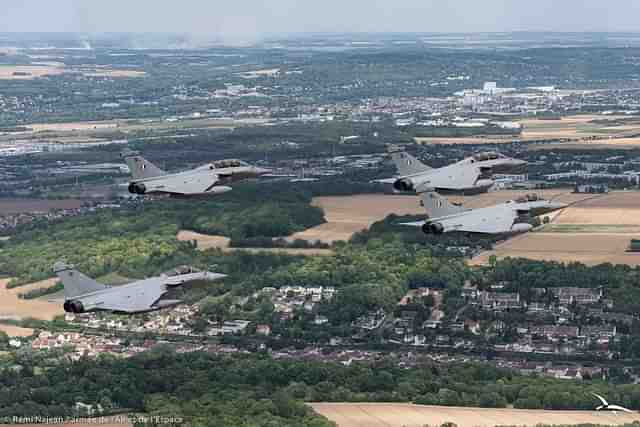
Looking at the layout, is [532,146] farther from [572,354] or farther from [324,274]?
[572,354]

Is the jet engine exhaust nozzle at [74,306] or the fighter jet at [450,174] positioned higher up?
the fighter jet at [450,174]

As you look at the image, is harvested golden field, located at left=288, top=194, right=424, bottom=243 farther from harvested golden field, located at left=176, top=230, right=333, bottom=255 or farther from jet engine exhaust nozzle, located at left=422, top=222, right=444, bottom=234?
jet engine exhaust nozzle, located at left=422, top=222, right=444, bottom=234

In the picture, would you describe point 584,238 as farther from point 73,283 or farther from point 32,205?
point 32,205

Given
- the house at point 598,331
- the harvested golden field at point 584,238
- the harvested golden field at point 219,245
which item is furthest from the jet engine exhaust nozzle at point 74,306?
the harvested golden field at point 584,238

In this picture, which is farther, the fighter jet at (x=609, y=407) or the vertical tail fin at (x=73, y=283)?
the vertical tail fin at (x=73, y=283)

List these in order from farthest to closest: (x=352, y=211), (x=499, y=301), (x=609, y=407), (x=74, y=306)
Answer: (x=352, y=211) < (x=499, y=301) < (x=74, y=306) < (x=609, y=407)

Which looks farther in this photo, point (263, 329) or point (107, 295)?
point (263, 329)

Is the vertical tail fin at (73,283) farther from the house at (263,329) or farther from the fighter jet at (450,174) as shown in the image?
the house at (263,329)

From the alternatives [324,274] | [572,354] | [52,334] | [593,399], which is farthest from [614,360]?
[52,334]

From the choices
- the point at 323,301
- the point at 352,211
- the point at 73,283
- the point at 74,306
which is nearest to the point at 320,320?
the point at 323,301
